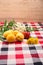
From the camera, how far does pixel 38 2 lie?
3057 mm

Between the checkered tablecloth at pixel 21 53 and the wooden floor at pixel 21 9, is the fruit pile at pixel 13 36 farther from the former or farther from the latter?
the wooden floor at pixel 21 9

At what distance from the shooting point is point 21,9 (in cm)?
307

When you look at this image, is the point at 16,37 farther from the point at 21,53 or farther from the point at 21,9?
the point at 21,9

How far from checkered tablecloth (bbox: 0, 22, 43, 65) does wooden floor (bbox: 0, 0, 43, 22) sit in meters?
1.84

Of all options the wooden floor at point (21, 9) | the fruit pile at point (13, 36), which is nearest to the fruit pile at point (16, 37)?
the fruit pile at point (13, 36)

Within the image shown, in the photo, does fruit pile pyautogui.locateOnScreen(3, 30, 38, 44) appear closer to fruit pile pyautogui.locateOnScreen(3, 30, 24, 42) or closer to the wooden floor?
fruit pile pyautogui.locateOnScreen(3, 30, 24, 42)

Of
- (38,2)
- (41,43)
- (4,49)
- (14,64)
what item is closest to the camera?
(14,64)

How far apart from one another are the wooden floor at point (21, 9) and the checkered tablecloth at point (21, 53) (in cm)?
184

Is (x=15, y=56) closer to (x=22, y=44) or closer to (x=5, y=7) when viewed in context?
(x=22, y=44)

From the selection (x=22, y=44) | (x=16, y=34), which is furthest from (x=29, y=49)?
(x=16, y=34)

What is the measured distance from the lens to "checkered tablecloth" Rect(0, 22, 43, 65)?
96 cm

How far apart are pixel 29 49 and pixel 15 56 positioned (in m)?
0.15

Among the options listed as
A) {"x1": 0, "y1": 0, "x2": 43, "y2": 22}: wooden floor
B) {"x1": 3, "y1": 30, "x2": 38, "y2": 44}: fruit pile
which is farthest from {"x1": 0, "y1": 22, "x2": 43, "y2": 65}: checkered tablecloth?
{"x1": 0, "y1": 0, "x2": 43, "y2": 22}: wooden floor

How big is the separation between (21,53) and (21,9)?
2.08 meters
